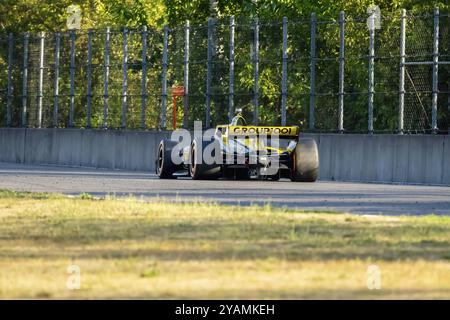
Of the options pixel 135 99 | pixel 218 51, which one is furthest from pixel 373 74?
pixel 135 99

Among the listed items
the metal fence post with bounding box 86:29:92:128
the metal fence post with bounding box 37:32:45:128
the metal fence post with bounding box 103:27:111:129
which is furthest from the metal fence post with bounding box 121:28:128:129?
the metal fence post with bounding box 37:32:45:128

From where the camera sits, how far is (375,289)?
10570 mm

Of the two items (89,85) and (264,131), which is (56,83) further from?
(264,131)

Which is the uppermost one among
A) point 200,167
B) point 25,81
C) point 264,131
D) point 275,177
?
point 25,81

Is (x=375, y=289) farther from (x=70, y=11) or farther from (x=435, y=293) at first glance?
(x=70, y=11)

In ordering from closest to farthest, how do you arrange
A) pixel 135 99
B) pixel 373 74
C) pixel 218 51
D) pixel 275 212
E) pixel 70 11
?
1. pixel 275 212
2. pixel 373 74
3. pixel 218 51
4. pixel 135 99
5. pixel 70 11

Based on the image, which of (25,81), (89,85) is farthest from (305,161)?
(25,81)

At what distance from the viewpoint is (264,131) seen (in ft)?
→ 98.6

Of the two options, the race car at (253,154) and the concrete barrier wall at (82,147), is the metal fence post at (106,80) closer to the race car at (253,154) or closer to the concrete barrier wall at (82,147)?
the concrete barrier wall at (82,147)

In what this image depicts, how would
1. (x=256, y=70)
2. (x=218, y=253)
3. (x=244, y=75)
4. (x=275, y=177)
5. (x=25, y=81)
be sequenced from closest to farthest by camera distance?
(x=218, y=253)
(x=275, y=177)
(x=256, y=70)
(x=244, y=75)
(x=25, y=81)

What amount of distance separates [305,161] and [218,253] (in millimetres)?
16885

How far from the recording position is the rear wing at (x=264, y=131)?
30.0 meters
